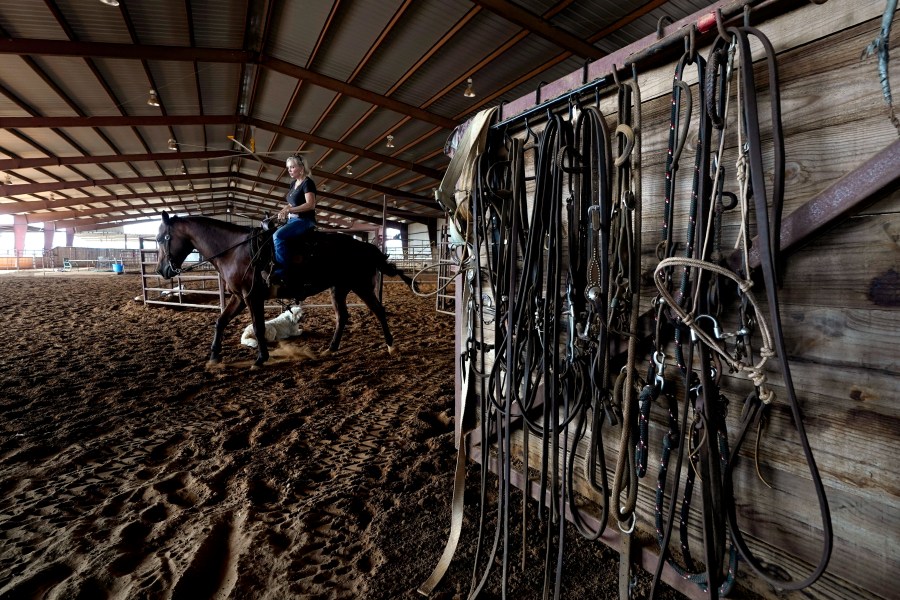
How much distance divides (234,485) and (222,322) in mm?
2776

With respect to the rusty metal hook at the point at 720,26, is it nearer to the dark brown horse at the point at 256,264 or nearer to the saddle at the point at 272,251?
the dark brown horse at the point at 256,264

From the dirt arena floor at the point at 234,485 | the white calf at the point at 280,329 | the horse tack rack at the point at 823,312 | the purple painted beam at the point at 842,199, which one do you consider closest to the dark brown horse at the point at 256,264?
the white calf at the point at 280,329

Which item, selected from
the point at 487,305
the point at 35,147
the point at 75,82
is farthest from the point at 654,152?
the point at 35,147

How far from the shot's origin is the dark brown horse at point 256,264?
13.7ft

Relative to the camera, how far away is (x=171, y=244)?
4.69 meters

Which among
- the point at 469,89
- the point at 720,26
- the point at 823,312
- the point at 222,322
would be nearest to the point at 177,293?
the point at 222,322

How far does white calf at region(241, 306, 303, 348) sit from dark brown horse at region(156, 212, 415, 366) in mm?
301

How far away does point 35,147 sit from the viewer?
1245 centimetres

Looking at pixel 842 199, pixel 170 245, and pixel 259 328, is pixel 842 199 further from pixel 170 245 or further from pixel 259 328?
pixel 170 245

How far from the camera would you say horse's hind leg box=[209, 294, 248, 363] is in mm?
3996

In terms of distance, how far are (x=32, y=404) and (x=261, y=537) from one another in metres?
2.65

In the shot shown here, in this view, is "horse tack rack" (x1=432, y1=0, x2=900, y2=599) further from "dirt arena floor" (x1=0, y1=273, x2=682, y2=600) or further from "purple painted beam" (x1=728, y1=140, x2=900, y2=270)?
"dirt arena floor" (x1=0, y1=273, x2=682, y2=600)

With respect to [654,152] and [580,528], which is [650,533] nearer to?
[580,528]

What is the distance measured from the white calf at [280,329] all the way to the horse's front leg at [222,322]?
1.34ft
